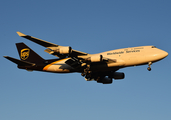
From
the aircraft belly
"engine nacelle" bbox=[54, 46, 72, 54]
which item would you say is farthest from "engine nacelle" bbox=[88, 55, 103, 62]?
the aircraft belly

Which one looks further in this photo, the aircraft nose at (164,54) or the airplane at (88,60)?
the aircraft nose at (164,54)

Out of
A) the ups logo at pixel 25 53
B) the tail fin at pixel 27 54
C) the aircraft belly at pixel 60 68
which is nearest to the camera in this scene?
the aircraft belly at pixel 60 68

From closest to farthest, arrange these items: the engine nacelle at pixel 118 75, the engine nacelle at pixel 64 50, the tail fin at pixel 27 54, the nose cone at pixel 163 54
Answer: the engine nacelle at pixel 64 50 → the nose cone at pixel 163 54 → the tail fin at pixel 27 54 → the engine nacelle at pixel 118 75

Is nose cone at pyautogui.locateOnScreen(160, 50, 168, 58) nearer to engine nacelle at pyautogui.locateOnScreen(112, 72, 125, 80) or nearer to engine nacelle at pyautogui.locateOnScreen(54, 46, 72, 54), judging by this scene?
engine nacelle at pyautogui.locateOnScreen(112, 72, 125, 80)

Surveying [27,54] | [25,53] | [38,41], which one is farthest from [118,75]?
[25,53]

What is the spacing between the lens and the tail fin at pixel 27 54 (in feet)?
161

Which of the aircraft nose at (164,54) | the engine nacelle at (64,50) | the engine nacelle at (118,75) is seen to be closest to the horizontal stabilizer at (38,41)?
the engine nacelle at (64,50)

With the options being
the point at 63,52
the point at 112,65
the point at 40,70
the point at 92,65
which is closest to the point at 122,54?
the point at 112,65

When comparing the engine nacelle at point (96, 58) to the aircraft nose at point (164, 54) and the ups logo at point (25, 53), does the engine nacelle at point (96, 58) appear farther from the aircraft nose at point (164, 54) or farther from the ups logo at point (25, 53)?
the ups logo at point (25, 53)

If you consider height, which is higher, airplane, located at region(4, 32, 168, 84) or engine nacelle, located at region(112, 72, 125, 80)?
airplane, located at region(4, 32, 168, 84)

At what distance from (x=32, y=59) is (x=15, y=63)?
3452 mm

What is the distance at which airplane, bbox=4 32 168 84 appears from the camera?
4028cm

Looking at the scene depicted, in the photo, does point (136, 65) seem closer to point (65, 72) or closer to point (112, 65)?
point (112, 65)

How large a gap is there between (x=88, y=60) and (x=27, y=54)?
13.9 meters
